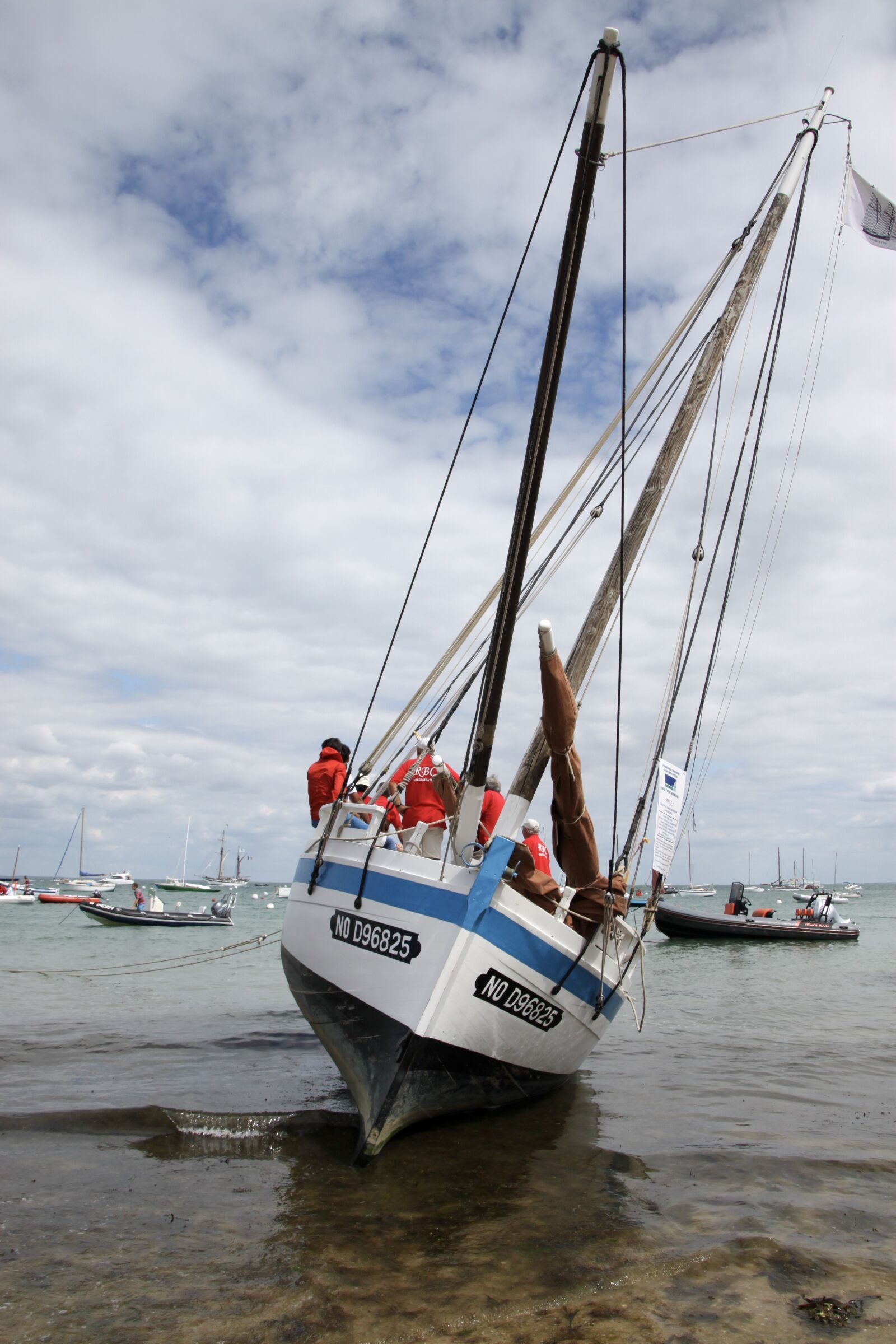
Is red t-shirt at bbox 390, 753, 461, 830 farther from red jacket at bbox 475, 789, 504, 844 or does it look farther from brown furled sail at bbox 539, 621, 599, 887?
brown furled sail at bbox 539, 621, 599, 887

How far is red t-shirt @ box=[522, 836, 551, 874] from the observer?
836 centimetres

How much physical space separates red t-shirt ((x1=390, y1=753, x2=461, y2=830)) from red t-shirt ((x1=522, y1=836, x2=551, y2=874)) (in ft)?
3.65

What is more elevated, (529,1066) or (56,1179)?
(529,1066)

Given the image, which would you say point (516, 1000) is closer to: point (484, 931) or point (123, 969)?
point (484, 931)

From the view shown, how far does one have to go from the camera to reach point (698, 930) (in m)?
33.7

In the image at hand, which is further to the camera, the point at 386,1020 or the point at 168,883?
the point at 168,883

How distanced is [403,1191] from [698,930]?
31.2 m

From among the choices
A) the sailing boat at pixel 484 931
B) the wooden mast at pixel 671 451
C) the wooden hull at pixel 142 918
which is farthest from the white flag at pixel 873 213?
the wooden hull at pixel 142 918

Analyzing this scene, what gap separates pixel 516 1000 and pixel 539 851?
8.66 ft

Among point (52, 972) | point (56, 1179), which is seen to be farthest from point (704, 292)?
point (52, 972)

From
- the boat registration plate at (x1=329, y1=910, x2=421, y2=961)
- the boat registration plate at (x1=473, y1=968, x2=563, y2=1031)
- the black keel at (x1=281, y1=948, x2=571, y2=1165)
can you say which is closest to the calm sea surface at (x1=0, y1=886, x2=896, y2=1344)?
the black keel at (x1=281, y1=948, x2=571, y2=1165)

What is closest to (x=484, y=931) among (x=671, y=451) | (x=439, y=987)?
(x=439, y=987)

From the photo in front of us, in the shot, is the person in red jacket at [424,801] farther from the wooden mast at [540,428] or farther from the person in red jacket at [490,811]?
the wooden mast at [540,428]

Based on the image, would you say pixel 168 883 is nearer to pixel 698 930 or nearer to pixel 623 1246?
pixel 698 930
